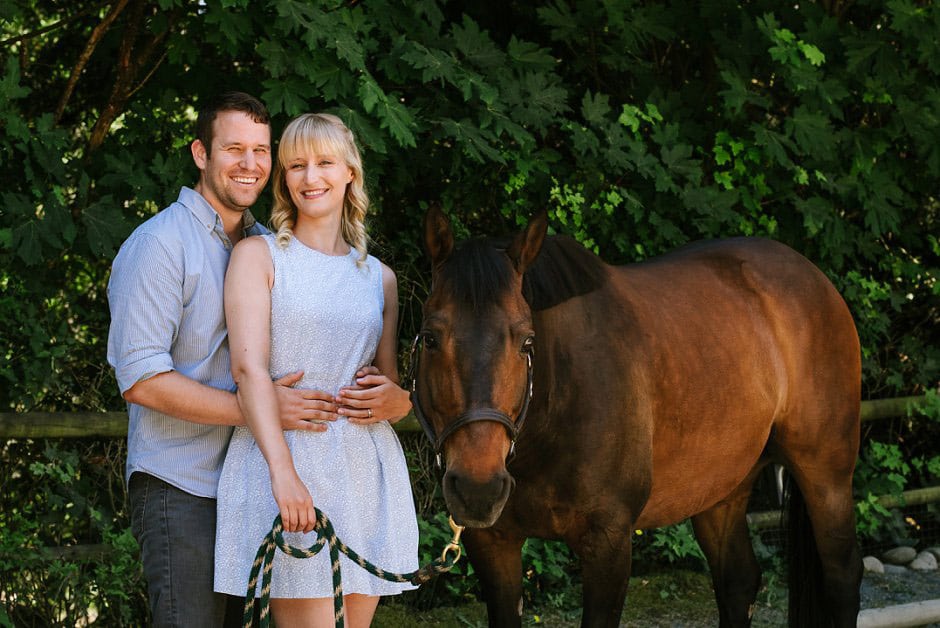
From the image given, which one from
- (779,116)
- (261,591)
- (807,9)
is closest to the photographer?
(261,591)

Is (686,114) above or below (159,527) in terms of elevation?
above

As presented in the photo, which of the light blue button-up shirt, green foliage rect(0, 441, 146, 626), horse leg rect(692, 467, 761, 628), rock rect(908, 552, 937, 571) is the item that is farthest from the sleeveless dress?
rock rect(908, 552, 937, 571)

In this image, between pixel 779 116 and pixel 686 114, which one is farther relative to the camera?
pixel 779 116

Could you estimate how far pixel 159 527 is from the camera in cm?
228

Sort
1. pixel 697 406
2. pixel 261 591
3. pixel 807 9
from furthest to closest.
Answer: pixel 807 9, pixel 697 406, pixel 261 591

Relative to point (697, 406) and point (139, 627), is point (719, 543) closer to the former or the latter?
point (697, 406)

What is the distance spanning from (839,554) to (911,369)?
2.85 meters

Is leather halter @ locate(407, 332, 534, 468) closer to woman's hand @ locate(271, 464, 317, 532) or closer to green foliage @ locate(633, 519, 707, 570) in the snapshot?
woman's hand @ locate(271, 464, 317, 532)

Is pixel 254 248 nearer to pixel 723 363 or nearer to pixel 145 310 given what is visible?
pixel 145 310

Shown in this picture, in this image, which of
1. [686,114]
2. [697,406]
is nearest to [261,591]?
[697,406]

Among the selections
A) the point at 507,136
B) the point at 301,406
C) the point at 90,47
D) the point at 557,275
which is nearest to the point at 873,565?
the point at 507,136

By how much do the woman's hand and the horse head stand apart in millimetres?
373

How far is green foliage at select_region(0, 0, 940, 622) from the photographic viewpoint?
154 inches

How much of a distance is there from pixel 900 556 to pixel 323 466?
5099 millimetres
